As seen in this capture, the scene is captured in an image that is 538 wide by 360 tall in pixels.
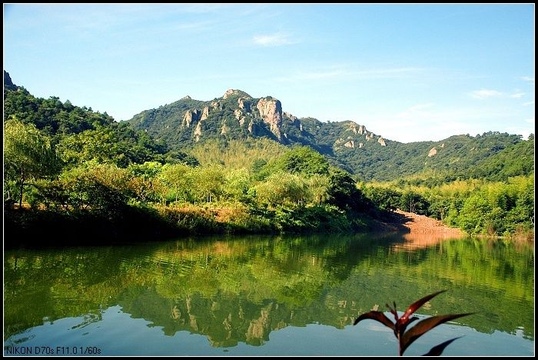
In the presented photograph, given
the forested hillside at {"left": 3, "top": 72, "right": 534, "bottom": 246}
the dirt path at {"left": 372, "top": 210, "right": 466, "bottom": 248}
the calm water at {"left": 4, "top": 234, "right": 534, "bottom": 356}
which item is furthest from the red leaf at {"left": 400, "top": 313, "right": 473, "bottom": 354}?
the dirt path at {"left": 372, "top": 210, "right": 466, "bottom": 248}

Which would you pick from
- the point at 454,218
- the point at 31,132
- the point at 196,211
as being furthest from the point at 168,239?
the point at 454,218

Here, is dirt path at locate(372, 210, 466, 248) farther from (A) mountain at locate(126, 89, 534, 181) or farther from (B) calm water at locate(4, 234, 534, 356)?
(B) calm water at locate(4, 234, 534, 356)

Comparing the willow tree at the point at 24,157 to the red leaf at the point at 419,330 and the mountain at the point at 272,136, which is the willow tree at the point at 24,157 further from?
the mountain at the point at 272,136

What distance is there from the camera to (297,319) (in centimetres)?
1102

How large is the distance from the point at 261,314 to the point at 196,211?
72.1ft

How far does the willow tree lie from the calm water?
16.4ft

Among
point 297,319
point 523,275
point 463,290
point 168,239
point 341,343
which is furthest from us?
point 168,239

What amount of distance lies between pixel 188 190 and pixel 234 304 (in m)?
27.1

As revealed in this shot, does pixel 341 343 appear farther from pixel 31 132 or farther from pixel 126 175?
pixel 126 175

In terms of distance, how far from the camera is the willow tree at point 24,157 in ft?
67.6

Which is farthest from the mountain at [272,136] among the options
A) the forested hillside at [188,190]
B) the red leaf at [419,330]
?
the red leaf at [419,330]

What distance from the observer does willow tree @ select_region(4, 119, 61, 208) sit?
20609mm

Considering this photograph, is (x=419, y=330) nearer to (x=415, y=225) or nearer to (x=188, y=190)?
(x=188, y=190)

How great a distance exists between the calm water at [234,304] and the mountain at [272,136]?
88.4 metres
